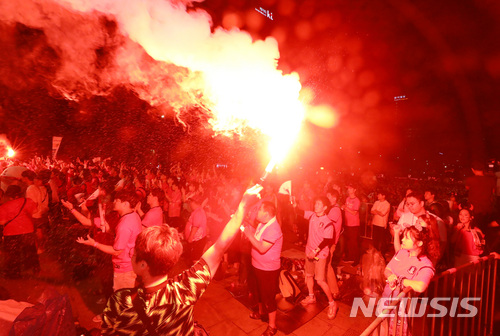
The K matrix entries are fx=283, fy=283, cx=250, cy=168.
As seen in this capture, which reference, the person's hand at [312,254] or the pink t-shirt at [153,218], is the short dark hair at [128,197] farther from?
the person's hand at [312,254]

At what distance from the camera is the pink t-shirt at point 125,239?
13.5ft

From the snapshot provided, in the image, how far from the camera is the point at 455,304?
13.1ft

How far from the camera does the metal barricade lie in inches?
133

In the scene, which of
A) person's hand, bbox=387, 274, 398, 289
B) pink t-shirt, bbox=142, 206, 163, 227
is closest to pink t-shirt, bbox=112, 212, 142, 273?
pink t-shirt, bbox=142, 206, 163, 227

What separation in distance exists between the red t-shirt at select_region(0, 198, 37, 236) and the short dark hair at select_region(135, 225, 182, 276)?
546 cm

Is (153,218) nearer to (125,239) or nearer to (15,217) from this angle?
(125,239)

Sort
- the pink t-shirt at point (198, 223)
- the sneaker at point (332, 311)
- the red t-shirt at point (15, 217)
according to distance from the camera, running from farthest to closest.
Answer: the pink t-shirt at point (198, 223) < the red t-shirt at point (15, 217) < the sneaker at point (332, 311)

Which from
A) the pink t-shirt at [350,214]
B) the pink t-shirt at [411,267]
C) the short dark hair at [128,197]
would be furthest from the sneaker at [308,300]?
the short dark hair at [128,197]

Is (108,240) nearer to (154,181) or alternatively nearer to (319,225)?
(319,225)

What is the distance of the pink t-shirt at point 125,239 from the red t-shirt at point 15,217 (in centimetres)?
330

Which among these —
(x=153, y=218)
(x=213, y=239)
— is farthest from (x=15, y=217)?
(x=213, y=239)

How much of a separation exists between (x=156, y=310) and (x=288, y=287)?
4146 millimetres

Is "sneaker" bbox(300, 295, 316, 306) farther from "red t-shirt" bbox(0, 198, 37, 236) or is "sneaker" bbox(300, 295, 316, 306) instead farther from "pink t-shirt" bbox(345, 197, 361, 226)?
"red t-shirt" bbox(0, 198, 37, 236)

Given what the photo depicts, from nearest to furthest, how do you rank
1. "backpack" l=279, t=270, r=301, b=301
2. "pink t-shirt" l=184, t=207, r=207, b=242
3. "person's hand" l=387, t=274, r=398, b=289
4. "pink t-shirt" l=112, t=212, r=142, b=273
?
"person's hand" l=387, t=274, r=398, b=289
"pink t-shirt" l=112, t=212, r=142, b=273
"backpack" l=279, t=270, r=301, b=301
"pink t-shirt" l=184, t=207, r=207, b=242
